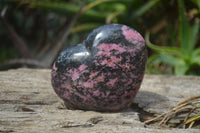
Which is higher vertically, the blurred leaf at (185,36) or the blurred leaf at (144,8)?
the blurred leaf at (144,8)

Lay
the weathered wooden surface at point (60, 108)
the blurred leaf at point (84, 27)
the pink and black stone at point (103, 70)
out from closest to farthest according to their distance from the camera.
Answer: the weathered wooden surface at point (60, 108) < the pink and black stone at point (103, 70) < the blurred leaf at point (84, 27)

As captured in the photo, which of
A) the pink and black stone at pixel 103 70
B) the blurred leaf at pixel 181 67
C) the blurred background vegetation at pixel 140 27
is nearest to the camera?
the pink and black stone at pixel 103 70

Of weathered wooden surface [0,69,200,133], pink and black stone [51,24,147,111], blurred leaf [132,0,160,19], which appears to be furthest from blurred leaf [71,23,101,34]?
pink and black stone [51,24,147,111]

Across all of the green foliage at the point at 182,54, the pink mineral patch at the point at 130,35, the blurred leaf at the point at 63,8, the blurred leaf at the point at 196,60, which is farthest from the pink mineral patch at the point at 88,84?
the blurred leaf at the point at 63,8

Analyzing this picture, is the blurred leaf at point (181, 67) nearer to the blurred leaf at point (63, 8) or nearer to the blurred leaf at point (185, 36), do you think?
the blurred leaf at point (185, 36)

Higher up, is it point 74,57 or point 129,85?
point 74,57

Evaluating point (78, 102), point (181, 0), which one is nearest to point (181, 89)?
point (78, 102)

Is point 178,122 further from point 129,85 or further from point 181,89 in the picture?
point 181,89
